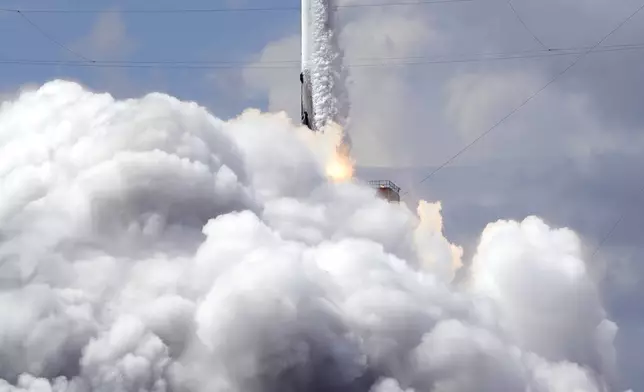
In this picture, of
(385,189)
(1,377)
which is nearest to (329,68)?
(385,189)

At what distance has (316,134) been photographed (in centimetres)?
12719

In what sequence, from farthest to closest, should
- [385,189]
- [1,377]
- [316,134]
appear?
[385,189], [316,134], [1,377]

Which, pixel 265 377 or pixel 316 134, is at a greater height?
pixel 316 134

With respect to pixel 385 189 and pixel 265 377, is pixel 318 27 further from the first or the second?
pixel 265 377

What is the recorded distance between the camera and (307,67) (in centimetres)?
12925

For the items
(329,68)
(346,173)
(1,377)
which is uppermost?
(329,68)

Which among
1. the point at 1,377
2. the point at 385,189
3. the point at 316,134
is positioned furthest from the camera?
the point at 385,189

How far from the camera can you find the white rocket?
129 meters

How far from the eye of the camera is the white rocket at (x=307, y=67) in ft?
423

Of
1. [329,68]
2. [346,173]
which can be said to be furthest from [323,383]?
[329,68]

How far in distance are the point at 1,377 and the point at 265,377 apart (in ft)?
73.3

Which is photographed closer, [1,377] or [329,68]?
[1,377]

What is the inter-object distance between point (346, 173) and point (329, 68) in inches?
426

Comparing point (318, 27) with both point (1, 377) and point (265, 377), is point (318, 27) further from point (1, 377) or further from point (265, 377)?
point (1, 377)
